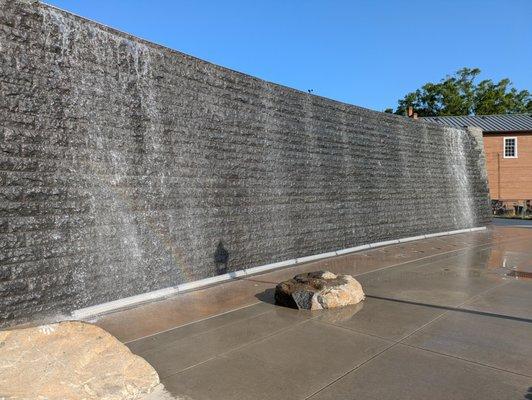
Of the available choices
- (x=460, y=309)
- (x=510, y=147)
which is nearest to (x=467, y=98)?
(x=510, y=147)

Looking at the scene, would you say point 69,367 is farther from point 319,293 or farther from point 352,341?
point 319,293

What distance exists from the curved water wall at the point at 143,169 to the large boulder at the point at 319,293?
7.52ft

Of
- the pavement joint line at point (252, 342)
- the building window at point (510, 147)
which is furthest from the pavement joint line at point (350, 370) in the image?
the building window at point (510, 147)

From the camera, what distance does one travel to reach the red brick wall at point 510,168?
36344 millimetres

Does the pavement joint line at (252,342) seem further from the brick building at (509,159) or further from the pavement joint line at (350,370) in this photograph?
the brick building at (509,159)

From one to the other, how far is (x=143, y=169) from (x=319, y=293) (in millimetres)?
3493

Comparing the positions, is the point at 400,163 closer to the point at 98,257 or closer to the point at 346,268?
the point at 346,268

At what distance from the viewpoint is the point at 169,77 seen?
337 inches

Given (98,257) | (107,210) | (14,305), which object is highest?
(107,210)

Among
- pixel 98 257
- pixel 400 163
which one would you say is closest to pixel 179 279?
pixel 98 257

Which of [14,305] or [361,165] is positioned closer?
[14,305]

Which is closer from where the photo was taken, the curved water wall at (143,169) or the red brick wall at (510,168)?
the curved water wall at (143,169)

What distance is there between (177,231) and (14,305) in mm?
3073

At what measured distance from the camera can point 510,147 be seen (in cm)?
3688
